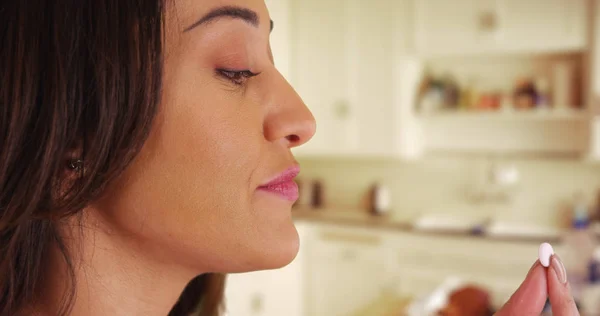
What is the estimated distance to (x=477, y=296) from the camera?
1284 mm

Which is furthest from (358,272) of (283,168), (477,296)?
(283,168)

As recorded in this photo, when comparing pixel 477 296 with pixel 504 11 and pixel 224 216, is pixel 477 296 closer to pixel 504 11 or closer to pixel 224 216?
pixel 224 216

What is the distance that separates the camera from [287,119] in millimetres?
523

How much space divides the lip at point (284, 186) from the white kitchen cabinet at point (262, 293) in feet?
2.47

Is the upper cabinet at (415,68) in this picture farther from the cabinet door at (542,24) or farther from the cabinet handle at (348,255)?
the cabinet handle at (348,255)

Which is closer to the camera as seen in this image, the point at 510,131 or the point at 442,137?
the point at 510,131

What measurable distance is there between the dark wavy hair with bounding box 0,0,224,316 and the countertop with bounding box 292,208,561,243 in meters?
2.40

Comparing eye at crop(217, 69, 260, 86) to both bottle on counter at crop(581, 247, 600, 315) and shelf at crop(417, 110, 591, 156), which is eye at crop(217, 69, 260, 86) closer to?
bottle on counter at crop(581, 247, 600, 315)

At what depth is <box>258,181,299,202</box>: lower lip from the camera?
1.70 feet

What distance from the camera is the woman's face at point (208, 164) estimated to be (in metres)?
0.49

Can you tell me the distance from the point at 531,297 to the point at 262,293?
156 centimetres

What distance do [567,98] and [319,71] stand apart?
1287mm

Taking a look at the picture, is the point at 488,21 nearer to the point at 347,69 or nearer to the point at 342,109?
the point at 347,69

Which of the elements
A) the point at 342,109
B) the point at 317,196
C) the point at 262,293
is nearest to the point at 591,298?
the point at 262,293
